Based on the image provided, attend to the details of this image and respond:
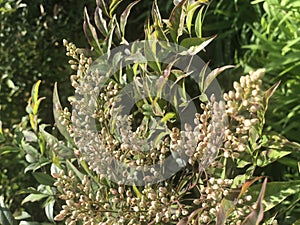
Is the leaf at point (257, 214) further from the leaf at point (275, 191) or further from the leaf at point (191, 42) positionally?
the leaf at point (191, 42)

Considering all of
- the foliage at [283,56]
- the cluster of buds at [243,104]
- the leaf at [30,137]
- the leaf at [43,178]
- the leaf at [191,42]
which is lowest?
the foliage at [283,56]

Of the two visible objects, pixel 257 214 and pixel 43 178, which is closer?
pixel 257 214

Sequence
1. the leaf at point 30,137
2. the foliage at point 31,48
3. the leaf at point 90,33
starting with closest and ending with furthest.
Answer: the leaf at point 90,33, the leaf at point 30,137, the foliage at point 31,48

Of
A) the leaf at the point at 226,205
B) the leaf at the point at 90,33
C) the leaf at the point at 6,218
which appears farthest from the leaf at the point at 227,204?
the leaf at the point at 6,218

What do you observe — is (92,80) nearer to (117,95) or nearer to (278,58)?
(117,95)

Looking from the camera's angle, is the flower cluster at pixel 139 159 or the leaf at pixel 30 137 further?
the leaf at pixel 30 137

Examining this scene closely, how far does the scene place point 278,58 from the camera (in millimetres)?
1671

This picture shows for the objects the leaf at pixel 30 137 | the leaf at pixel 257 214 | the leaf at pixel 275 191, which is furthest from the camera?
the leaf at pixel 30 137

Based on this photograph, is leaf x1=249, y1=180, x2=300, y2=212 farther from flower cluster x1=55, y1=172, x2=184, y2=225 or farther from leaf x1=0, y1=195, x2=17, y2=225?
leaf x1=0, y1=195, x2=17, y2=225

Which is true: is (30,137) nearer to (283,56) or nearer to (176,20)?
(176,20)

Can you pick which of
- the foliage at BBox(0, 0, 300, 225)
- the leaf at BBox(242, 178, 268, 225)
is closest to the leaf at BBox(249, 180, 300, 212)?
the foliage at BBox(0, 0, 300, 225)

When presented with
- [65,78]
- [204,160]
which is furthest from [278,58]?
[204,160]

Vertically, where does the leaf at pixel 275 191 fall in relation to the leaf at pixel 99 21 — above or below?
below

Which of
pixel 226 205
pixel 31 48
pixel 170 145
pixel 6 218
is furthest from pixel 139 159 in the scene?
pixel 31 48
